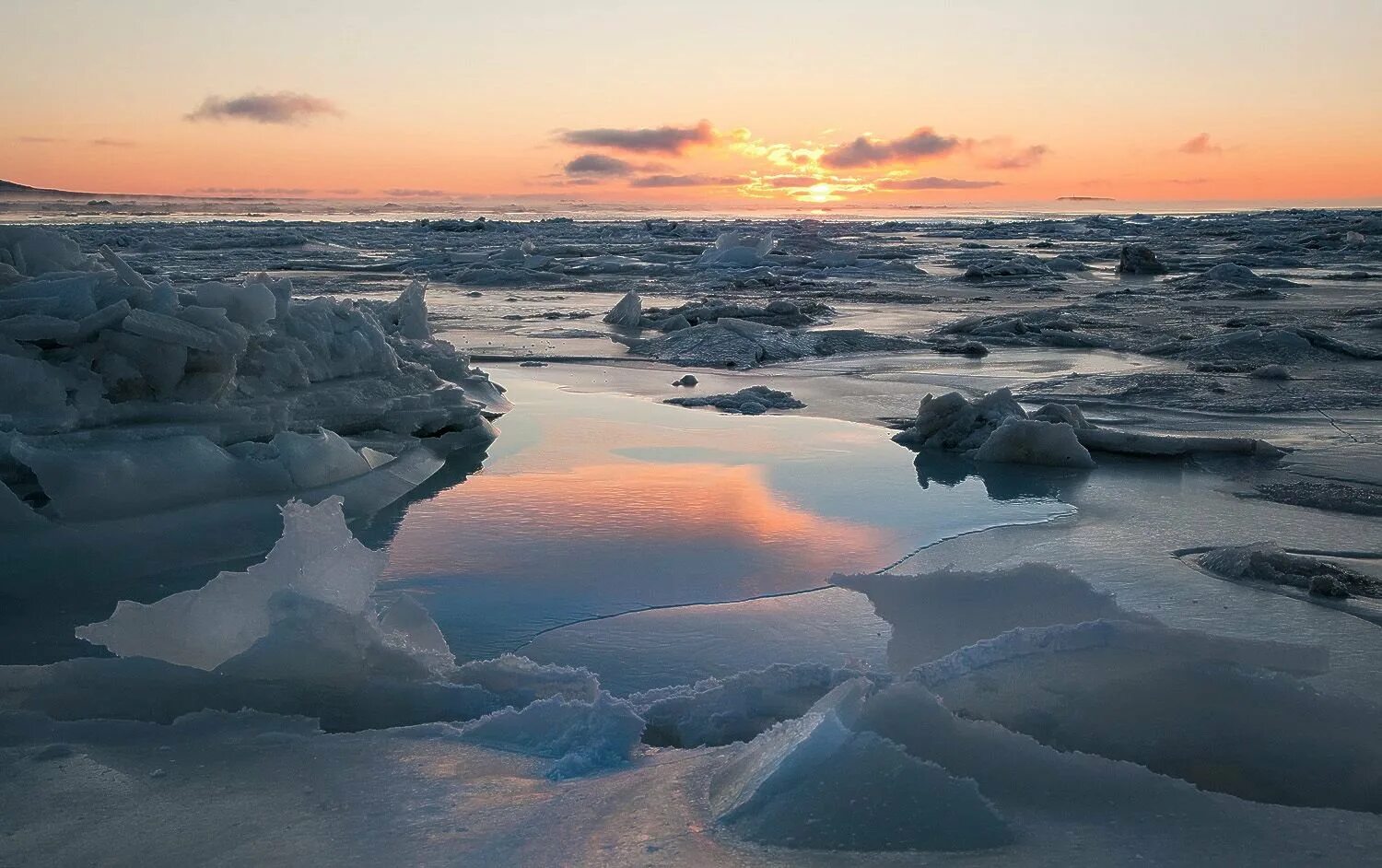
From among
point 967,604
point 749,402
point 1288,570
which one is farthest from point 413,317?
point 1288,570

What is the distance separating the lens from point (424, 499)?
443cm

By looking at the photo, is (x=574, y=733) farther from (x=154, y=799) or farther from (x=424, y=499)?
(x=424, y=499)

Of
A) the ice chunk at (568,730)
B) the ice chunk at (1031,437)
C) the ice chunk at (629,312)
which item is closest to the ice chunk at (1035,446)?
the ice chunk at (1031,437)

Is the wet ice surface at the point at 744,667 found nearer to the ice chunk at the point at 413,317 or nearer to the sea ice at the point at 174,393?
the sea ice at the point at 174,393

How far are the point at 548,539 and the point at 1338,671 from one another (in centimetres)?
240

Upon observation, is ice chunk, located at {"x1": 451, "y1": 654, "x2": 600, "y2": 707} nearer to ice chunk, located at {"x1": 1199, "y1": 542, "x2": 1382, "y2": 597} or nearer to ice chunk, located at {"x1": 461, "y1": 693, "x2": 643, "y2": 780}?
ice chunk, located at {"x1": 461, "y1": 693, "x2": 643, "y2": 780}

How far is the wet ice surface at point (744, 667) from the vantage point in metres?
1.80

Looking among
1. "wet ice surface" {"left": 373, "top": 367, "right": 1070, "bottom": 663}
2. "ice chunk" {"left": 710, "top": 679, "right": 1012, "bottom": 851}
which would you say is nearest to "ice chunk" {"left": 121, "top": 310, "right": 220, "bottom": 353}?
"wet ice surface" {"left": 373, "top": 367, "right": 1070, "bottom": 663}

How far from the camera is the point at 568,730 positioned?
7.15 feet

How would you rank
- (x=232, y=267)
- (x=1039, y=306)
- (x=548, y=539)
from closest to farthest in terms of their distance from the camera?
(x=548, y=539) < (x=1039, y=306) < (x=232, y=267)

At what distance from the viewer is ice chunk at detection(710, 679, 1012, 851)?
1734 mm

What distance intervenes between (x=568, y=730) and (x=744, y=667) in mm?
598

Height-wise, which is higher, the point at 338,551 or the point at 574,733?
the point at 338,551

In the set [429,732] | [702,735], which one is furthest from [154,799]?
[702,735]
